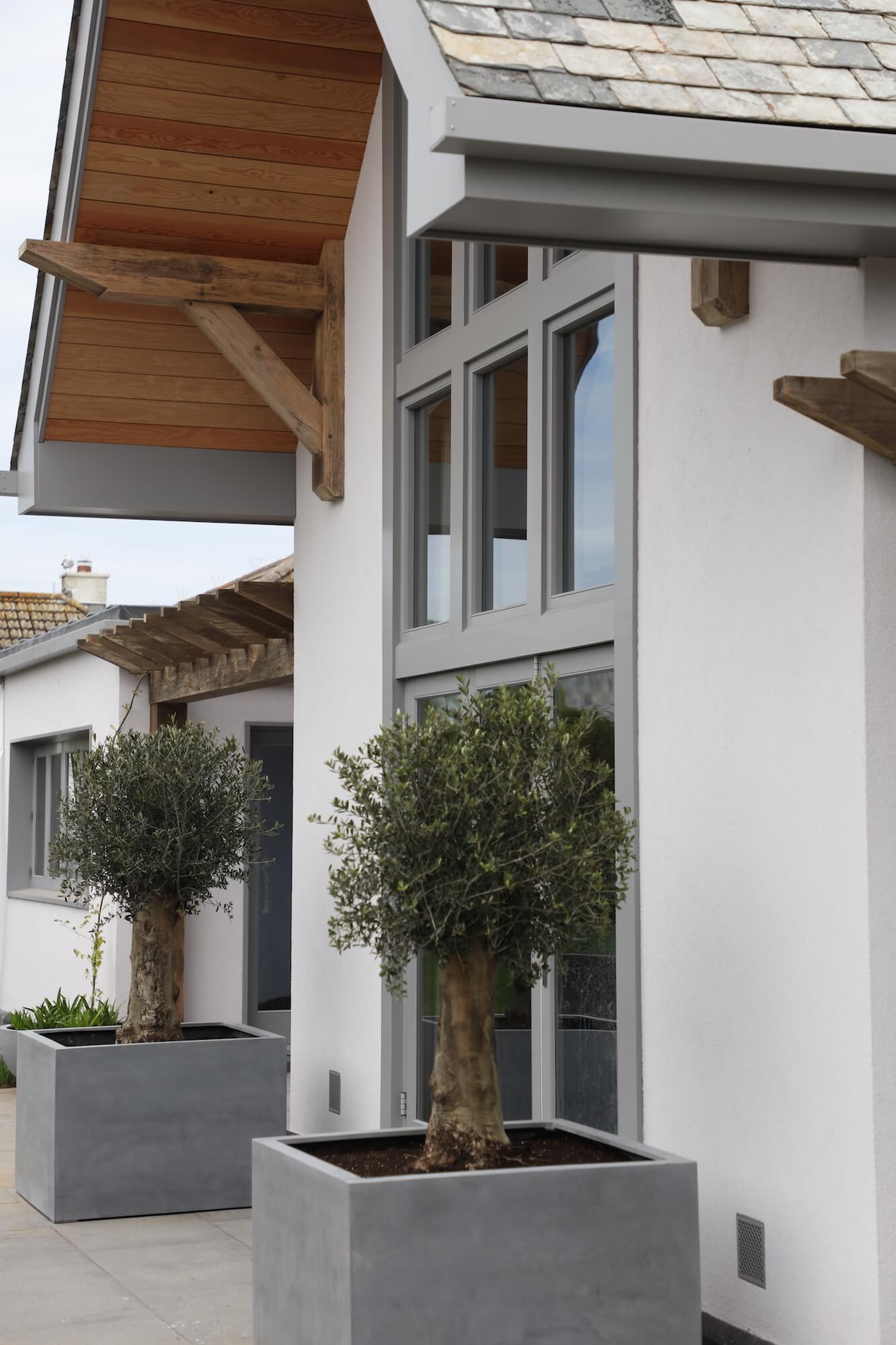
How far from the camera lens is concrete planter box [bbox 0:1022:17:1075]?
11.4 metres

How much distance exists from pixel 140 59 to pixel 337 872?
455 cm

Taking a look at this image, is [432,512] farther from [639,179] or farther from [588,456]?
[639,179]

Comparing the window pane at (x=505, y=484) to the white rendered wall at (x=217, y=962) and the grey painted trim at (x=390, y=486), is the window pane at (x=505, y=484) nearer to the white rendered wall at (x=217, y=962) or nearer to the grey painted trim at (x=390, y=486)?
the grey painted trim at (x=390, y=486)

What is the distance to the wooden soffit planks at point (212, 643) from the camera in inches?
357

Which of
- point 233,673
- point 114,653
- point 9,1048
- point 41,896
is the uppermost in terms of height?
point 114,653

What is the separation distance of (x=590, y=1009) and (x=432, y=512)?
2.53 m

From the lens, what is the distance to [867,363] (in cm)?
402

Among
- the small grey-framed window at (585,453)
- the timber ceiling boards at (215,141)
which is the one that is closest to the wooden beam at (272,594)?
the timber ceiling boards at (215,141)

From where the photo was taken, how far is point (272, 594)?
8.96 m

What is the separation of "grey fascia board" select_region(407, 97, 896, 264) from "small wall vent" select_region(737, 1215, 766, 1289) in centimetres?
276

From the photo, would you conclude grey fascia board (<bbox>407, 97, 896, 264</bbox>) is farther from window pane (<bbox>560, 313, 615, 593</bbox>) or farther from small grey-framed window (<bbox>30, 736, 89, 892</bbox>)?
small grey-framed window (<bbox>30, 736, 89, 892</bbox>)

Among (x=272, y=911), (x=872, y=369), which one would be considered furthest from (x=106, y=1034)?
(x=872, y=369)

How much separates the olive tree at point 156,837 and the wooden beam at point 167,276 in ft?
6.93

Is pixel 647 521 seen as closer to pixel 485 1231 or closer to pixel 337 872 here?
pixel 337 872
